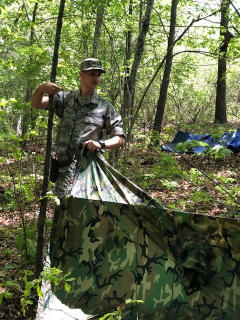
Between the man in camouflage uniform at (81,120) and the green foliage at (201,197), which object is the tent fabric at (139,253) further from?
the green foliage at (201,197)

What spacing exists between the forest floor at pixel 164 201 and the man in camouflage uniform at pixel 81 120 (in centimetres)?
94

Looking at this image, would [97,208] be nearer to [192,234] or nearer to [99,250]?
[99,250]

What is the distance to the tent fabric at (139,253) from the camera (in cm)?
280

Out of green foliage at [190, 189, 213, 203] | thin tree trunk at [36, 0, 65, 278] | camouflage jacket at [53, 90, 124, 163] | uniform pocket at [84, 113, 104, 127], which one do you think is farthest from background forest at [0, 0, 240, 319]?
uniform pocket at [84, 113, 104, 127]

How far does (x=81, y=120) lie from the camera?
11.2ft

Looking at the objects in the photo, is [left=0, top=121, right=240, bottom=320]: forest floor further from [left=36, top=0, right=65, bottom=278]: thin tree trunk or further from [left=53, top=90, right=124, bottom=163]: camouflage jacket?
[left=53, top=90, right=124, bottom=163]: camouflage jacket

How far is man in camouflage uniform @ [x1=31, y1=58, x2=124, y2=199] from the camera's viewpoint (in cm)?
339

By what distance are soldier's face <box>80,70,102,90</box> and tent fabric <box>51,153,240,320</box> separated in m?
0.76

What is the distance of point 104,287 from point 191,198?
3.47 meters

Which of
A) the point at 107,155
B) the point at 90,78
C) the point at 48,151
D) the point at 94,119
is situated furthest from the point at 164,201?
the point at 48,151

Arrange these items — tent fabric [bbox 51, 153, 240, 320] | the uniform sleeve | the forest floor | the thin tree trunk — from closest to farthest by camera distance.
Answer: tent fabric [bbox 51, 153, 240, 320] → the thin tree trunk → the forest floor → the uniform sleeve

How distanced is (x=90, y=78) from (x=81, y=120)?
0.43 m

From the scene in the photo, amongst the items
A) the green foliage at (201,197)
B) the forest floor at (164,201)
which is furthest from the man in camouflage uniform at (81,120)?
the green foliage at (201,197)

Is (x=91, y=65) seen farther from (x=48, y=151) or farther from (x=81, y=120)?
(x=48, y=151)
